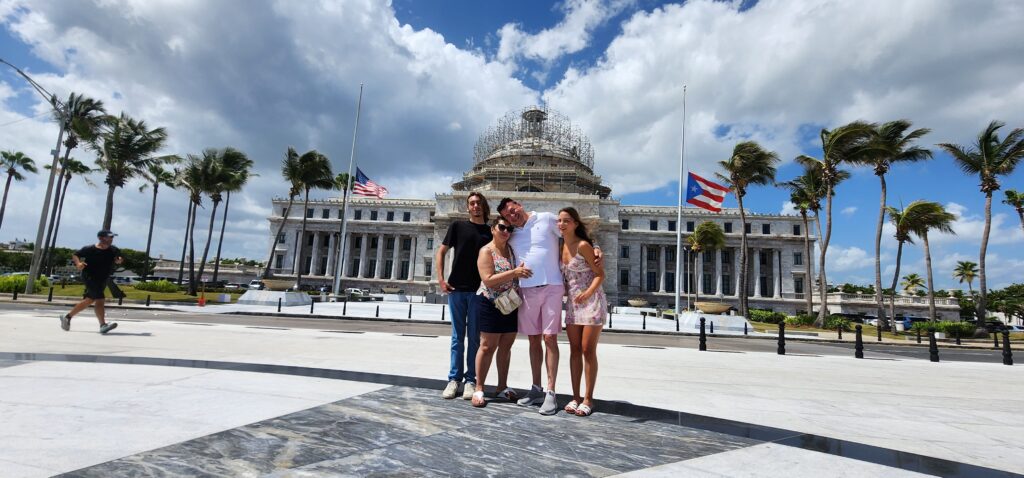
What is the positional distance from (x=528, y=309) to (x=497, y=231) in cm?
80

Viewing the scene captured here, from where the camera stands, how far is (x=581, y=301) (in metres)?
4.23

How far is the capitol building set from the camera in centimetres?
6194

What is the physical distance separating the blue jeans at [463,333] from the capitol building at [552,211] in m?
52.7

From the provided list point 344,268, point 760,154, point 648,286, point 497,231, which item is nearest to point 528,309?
point 497,231

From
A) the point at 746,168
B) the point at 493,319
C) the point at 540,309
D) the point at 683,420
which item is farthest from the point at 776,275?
the point at 493,319

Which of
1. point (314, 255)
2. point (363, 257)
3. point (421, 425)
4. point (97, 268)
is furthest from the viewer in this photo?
point (314, 255)

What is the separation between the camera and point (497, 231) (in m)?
4.35

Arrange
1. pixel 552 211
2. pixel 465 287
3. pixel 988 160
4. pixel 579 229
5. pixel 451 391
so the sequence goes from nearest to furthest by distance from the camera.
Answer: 1. pixel 451 391
2. pixel 579 229
3. pixel 465 287
4. pixel 988 160
5. pixel 552 211

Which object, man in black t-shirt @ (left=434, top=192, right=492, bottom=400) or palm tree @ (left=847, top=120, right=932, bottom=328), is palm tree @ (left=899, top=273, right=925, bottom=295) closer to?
palm tree @ (left=847, top=120, right=932, bottom=328)

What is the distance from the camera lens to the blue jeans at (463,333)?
178 inches

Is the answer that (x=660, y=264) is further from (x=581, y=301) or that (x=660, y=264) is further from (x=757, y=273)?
(x=581, y=301)

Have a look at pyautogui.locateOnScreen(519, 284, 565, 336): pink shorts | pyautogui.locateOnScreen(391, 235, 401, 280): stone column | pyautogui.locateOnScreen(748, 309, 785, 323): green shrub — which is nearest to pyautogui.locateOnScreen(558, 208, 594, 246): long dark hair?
pyautogui.locateOnScreen(519, 284, 565, 336): pink shorts

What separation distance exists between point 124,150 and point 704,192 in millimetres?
43889

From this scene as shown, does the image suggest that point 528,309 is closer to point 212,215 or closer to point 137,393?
point 137,393
